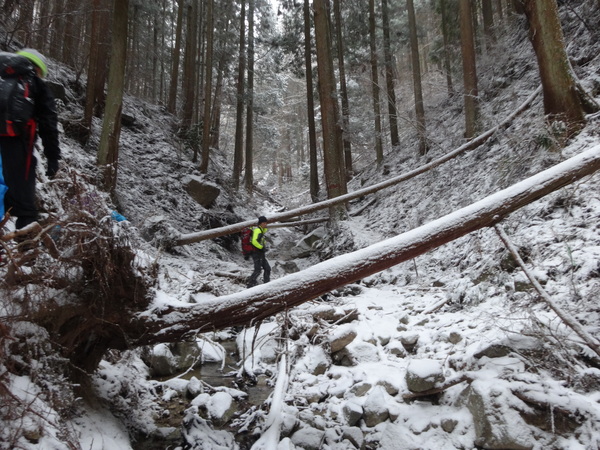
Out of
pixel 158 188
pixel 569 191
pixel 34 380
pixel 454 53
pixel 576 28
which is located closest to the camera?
pixel 34 380

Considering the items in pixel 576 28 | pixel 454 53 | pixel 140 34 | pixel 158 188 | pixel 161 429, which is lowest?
pixel 161 429

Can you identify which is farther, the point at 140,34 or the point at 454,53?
the point at 140,34

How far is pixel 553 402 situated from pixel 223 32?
825 inches

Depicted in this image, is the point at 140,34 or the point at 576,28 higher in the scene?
the point at 140,34

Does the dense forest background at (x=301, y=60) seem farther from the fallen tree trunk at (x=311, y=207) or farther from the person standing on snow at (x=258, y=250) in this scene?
the person standing on snow at (x=258, y=250)

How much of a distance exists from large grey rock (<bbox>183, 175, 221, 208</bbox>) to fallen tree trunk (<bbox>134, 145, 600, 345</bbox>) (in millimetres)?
10112

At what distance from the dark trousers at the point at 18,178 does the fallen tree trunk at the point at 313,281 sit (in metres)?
1.30

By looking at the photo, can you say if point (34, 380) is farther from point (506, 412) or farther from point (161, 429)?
point (506, 412)

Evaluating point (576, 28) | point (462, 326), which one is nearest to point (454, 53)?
point (576, 28)

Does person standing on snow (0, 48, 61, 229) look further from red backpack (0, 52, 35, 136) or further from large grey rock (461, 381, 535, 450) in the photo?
large grey rock (461, 381, 535, 450)

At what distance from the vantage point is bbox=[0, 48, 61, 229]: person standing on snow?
3052 millimetres

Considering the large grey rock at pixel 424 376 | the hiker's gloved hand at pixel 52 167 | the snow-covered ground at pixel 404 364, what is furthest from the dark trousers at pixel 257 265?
the hiker's gloved hand at pixel 52 167

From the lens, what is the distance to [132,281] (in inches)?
122

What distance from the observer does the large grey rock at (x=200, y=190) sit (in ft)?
42.3
